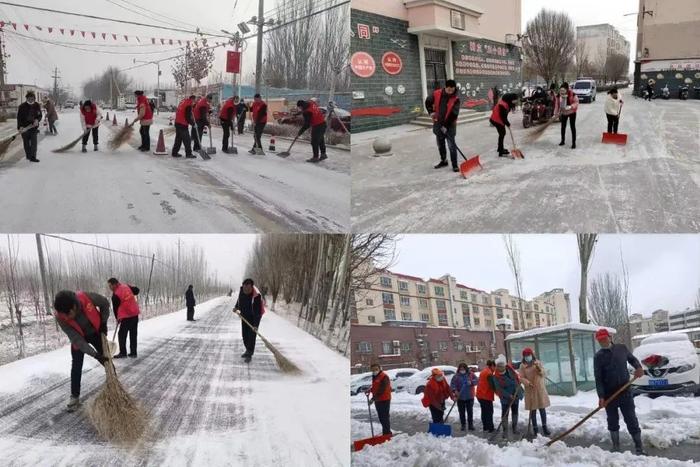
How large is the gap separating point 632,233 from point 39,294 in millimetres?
3410

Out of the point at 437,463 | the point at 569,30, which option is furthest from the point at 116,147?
the point at 569,30

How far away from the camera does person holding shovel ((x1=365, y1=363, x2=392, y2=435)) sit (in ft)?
10.4

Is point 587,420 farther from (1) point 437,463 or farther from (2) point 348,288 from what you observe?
(2) point 348,288

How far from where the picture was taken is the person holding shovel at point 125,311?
309 centimetres

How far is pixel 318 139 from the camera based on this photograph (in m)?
3.39

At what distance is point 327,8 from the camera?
11.4 feet

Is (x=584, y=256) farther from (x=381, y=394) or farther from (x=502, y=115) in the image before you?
(x=381, y=394)

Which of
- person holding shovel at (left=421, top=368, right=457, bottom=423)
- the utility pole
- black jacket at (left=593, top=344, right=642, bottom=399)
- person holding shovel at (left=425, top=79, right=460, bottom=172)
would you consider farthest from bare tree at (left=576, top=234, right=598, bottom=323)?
the utility pole

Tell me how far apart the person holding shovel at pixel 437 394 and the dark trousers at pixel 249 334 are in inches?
43.0

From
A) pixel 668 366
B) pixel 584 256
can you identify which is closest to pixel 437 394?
pixel 584 256

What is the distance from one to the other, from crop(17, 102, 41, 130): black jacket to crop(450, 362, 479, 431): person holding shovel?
2853 millimetres

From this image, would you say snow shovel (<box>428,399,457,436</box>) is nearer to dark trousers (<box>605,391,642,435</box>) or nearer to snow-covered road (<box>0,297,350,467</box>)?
snow-covered road (<box>0,297,350,467</box>)

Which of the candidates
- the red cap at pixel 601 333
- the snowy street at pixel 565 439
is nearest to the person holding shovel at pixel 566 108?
the red cap at pixel 601 333

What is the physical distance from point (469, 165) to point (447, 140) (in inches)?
9.8
